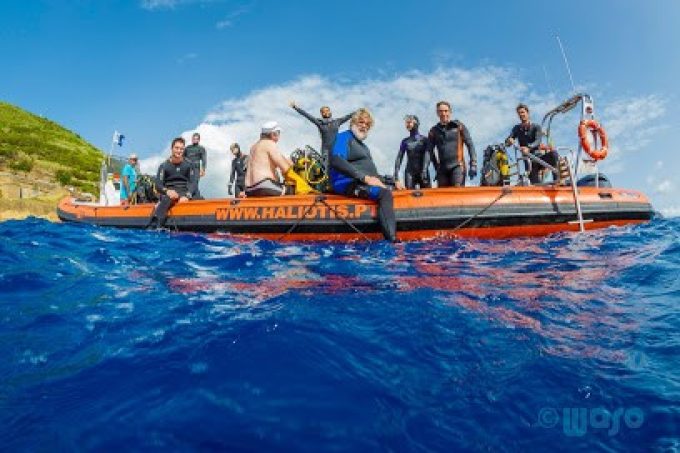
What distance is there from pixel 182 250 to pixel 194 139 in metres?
6.31

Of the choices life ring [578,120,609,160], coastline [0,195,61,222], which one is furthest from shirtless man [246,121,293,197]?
coastline [0,195,61,222]

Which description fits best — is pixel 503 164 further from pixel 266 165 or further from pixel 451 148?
pixel 266 165

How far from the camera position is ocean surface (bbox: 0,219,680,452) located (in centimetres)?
197

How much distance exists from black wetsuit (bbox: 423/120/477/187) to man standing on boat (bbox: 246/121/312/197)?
232cm

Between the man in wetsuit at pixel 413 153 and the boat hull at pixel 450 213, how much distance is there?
198cm

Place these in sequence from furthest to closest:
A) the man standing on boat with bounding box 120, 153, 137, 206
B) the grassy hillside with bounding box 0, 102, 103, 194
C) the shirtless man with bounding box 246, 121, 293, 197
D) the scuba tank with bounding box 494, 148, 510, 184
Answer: the grassy hillside with bounding box 0, 102, 103, 194 < the man standing on boat with bounding box 120, 153, 137, 206 < the scuba tank with bounding box 494, 148, 510, 184 < the shirtless man with bounding box 246, 121, 293, 197

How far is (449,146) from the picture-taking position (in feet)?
28.2

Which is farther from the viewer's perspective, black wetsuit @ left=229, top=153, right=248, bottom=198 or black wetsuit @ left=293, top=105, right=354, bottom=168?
black wetsuit @ left=229, top=153, right=248, bottom=198

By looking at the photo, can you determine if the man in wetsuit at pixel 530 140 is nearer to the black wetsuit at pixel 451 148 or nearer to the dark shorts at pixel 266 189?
the black wetsuit at pixel 451 148

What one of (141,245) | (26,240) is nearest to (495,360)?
(141,245)

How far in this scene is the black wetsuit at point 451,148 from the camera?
27.8ft

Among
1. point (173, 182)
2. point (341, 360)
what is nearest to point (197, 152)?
point (173, 182)

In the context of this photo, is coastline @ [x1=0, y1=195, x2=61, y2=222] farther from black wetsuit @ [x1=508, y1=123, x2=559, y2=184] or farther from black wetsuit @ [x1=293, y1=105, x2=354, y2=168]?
black wetsuit @ [x1=508, y1=123, x2=559, y2=184]

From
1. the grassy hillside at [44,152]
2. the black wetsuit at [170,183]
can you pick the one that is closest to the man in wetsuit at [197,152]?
the black wetsuit at [170,183]
